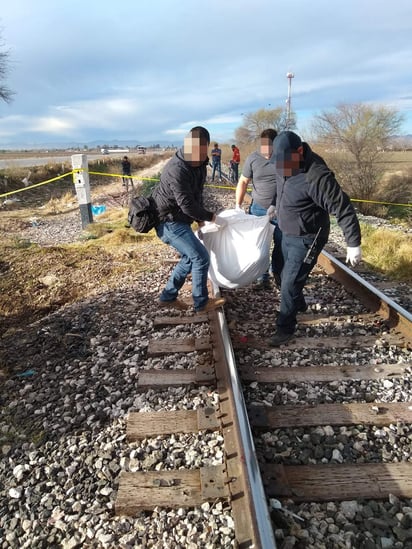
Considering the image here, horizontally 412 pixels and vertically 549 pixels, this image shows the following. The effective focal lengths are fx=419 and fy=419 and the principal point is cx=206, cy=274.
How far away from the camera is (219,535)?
2.12m

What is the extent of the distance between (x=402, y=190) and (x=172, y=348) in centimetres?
1905

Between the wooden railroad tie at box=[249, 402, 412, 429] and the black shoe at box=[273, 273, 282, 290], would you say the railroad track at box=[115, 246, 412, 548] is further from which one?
the black shoe at box=[273, 273, 282, 290]

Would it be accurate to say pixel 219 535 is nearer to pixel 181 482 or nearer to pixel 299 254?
pixel 181 482

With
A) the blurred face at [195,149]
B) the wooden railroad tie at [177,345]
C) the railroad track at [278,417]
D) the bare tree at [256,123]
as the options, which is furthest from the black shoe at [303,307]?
the bare tree at [256,123]

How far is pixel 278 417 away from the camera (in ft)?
9.88

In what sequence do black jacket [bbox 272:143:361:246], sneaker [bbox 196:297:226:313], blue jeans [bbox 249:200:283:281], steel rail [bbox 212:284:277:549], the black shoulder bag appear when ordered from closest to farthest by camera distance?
steel rail [bbox 212:284:277:549] → black jacket [bbox 272:143:361:246] → the black shoulder bag → sneaker [bbox 196:297:226:313] → blue jeans [bbox 249:200:283:281]

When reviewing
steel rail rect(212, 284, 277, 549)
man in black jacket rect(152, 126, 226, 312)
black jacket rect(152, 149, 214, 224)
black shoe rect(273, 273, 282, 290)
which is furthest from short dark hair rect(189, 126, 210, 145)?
black shoe rect(273, 273, 282, 290)

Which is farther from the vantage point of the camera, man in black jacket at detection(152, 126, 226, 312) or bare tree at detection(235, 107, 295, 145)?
bare tree at detection(235, 107, 295, 145)

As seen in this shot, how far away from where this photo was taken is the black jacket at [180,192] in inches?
153

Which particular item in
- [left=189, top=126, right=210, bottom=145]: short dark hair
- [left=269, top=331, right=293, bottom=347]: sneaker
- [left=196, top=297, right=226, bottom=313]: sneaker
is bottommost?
[left=269, top=331, right=293, bottom=347]: sneaker

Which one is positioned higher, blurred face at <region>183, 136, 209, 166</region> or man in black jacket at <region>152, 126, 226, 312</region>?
blurred face at <region>183, 136, 209, 166</region>

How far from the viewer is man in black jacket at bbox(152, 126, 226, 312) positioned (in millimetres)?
3863

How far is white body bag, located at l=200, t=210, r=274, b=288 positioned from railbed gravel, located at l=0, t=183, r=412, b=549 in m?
0.55

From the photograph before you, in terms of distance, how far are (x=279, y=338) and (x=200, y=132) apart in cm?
207
